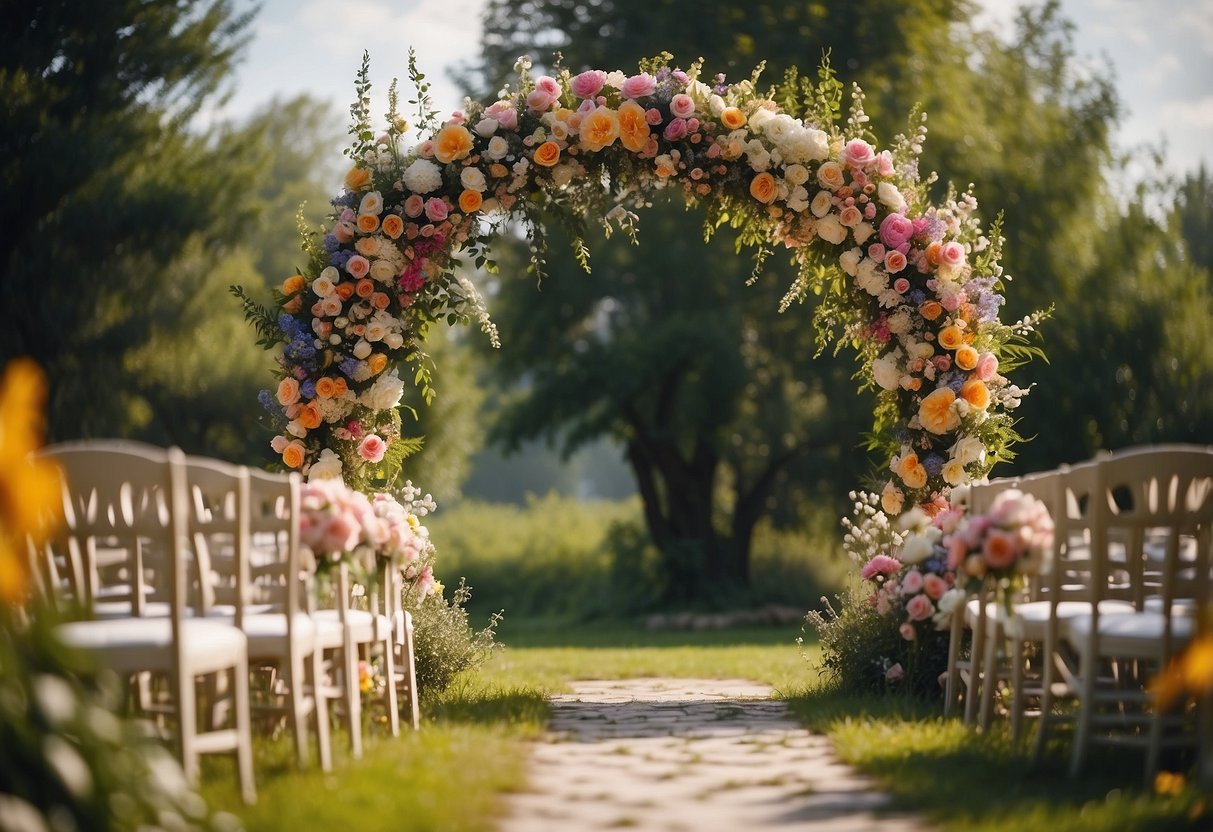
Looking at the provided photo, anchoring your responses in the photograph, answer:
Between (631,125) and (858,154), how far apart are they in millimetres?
1447

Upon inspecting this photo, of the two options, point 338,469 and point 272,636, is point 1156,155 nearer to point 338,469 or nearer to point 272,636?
point 338,469

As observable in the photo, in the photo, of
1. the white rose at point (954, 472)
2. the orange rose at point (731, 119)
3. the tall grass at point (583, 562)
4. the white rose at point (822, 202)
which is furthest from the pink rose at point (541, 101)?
the tall grass at point (583, 562)

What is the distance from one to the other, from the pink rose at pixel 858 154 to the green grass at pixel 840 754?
3.32 m

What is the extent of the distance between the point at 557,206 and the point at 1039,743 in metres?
4.81

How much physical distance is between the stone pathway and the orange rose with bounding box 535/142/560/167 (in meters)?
3.35

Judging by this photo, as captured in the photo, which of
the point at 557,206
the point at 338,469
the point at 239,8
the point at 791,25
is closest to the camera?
the point at 338,469

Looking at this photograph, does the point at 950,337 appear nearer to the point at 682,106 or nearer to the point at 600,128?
the point at 682,106

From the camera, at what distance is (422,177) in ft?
26.9

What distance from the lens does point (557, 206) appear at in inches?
343

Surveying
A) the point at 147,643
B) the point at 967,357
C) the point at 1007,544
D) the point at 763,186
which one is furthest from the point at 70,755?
the point at 967,357

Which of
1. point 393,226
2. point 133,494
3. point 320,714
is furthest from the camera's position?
point 393,226

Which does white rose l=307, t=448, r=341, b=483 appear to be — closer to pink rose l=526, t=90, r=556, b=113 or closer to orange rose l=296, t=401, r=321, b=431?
orange rose l=296, t=401, r=321, b=431

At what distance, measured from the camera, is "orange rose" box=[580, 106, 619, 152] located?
8.18 metres

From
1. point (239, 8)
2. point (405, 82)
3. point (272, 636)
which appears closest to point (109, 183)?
point (239, 8)
